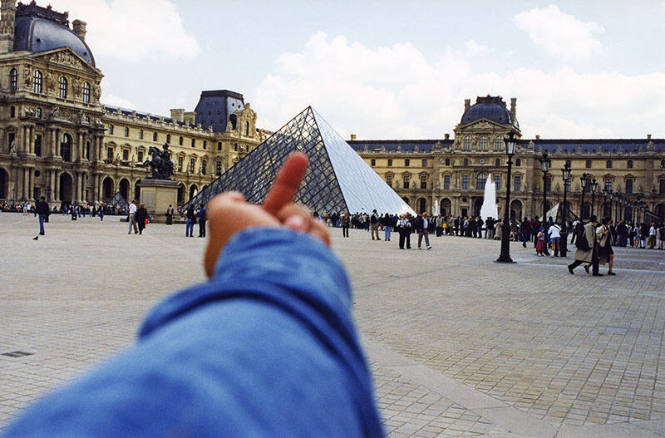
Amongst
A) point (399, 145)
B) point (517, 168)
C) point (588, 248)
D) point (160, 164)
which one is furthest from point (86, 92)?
point (588, 248)

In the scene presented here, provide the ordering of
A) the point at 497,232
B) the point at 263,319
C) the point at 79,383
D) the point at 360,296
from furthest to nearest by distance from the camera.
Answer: the point at 497,232 < the point at 360,296 < the point at 263,319 < the point at 79,383

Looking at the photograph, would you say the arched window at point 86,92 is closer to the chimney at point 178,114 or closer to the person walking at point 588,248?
the chimney at point 178,114

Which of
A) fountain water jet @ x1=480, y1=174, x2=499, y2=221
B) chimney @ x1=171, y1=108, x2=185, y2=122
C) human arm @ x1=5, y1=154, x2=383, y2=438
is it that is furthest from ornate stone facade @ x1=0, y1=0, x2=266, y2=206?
human arm @ x1=5, y1=154, x2=383, y2=438

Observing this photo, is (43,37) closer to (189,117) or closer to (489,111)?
(189,117)

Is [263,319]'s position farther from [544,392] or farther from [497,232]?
[497,232]

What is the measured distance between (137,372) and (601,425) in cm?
408

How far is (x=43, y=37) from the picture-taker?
209 feet

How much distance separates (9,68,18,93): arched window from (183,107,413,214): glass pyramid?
28.4m

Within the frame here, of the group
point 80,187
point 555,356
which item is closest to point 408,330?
point 555,356

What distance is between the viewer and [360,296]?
9.46 m

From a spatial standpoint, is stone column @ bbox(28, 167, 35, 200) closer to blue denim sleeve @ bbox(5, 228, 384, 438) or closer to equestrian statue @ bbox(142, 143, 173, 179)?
equestrian statue @ bbox(142, 143, 173, 179)

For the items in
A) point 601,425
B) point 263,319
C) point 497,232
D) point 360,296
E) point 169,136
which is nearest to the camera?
point 263,319

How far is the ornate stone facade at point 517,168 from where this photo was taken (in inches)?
3221

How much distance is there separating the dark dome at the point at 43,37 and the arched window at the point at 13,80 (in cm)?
261
